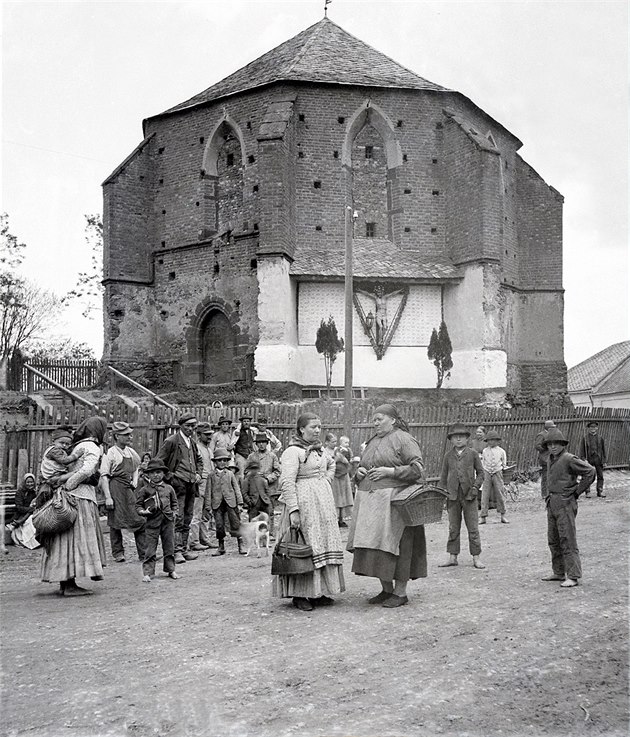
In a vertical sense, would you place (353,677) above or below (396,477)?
below

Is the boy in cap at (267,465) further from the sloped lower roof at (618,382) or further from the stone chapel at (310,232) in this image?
the sloped lower roof at (618,382)

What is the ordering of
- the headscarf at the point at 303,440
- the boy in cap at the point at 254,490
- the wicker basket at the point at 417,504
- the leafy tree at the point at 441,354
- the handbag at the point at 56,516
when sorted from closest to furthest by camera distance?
the wicker basket at the point at 417,504, the headscarf at the point at 303,440, the handbag at the point at 56,516, the boy in cap at the point at 254,490, the leafy tree at the point at 441,354

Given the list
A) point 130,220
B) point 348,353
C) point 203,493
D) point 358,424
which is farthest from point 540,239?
point 203,493

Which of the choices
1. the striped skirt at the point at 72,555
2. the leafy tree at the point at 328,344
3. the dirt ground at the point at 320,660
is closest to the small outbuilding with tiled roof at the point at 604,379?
the leafy tree at the point at 328,344

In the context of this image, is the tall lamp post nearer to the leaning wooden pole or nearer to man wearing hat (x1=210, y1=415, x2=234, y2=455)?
the leaning wooden pole

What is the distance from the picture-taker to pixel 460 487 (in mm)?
9516

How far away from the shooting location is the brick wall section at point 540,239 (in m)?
29.3

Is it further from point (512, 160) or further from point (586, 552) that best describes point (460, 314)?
point (586, 552)

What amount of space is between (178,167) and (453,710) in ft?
84.8

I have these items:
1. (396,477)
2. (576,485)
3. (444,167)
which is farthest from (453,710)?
(444,167)

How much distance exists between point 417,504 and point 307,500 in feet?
Result: 3.19

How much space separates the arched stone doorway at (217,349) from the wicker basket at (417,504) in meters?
19.4

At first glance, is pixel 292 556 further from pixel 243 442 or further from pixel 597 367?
pixel 597 367

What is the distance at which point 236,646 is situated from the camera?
18.9 ft
